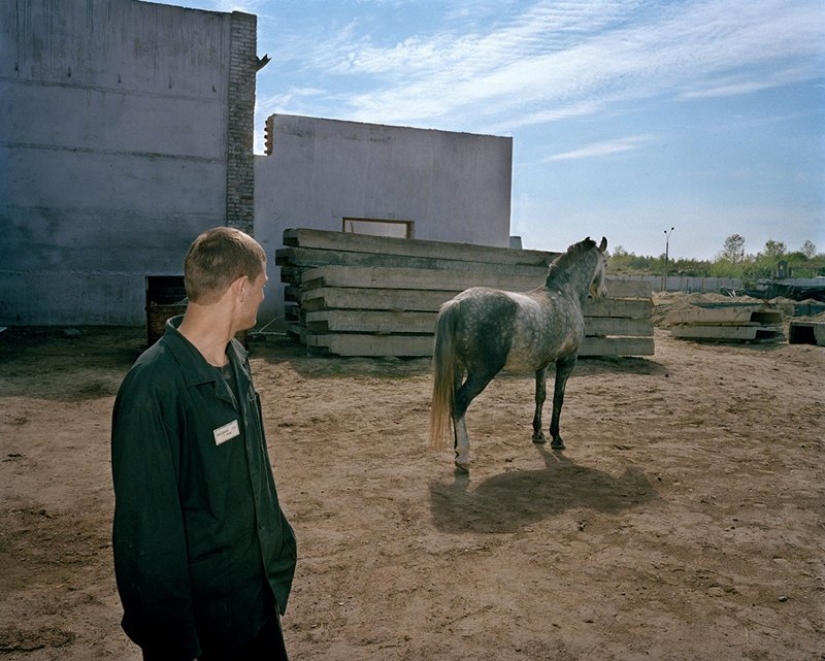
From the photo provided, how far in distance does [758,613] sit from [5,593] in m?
3.92

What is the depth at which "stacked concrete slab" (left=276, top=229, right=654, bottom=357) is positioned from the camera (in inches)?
403

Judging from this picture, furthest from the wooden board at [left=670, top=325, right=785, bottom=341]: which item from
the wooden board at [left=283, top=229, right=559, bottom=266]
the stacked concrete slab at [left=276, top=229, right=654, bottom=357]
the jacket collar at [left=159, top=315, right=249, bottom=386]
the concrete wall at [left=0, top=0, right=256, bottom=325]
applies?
the jacket collar at [left=159, top=315, right=249, bottom=386]

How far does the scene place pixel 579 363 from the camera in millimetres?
11234

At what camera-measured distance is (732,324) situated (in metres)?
15.3

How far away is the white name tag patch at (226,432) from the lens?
1804mm

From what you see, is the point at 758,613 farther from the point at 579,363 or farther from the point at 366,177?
the point at 366,177

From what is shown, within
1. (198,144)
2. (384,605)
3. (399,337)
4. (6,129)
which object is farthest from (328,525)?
(6,129)

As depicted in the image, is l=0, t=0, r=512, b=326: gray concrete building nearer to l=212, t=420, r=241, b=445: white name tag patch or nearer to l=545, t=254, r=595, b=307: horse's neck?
l=545, t=254, r=595, b=307: horse's neck

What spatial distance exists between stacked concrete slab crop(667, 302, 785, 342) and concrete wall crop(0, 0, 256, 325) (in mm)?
11143

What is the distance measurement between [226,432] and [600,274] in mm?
6003

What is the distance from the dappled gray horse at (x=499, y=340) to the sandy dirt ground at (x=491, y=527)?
1.49 feet

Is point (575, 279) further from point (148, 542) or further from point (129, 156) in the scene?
point (129, 156)

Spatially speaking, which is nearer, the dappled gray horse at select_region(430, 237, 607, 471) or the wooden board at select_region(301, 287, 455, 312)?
the dappled gray horse at select_region(430, 237, 607, 471)

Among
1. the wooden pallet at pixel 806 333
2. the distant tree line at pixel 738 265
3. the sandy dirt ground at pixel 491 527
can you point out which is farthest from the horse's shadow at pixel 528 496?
the distant tree line at pixel 738 265
